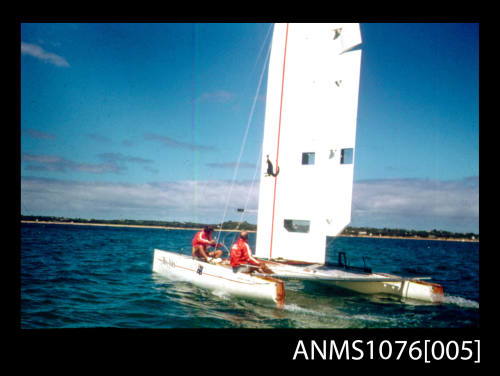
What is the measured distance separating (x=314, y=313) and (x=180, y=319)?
7.57 ft

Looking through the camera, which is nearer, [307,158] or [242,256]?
[242,256]

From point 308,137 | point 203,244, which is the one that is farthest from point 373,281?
point 203,244

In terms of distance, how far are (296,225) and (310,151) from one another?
1698 mm

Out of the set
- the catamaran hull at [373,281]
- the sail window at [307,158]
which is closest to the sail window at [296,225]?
the catamaran hull at [373,281]

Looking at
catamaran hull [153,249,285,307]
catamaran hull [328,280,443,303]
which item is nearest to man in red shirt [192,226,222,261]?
catamaran hull [153,249,285,307]

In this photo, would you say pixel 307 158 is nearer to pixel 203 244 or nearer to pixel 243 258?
pixel 243 258

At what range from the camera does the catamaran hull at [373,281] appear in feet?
22.3

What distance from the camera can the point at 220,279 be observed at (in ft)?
23.5
